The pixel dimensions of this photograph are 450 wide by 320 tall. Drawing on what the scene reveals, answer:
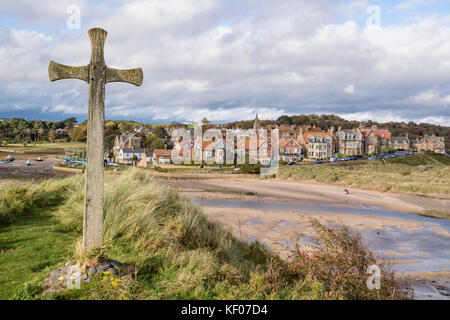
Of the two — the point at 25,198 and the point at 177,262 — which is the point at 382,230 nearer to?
the point at 177,262

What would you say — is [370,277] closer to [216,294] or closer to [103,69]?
[216,294]

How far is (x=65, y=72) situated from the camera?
17.5 ft

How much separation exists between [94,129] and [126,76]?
1225 millimetres

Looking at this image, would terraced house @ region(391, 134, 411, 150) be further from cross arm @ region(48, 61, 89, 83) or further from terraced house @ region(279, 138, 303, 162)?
cross arm @ region(48, 61, 89, 83)

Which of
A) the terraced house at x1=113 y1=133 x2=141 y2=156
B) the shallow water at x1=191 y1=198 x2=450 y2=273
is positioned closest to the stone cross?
the shallow water at x1=191 y1=198 x2=450 y2=273

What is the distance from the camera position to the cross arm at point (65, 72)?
5250mm

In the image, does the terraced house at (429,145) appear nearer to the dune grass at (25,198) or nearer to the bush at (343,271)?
the bush at (343,271)

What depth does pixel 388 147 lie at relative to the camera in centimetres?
9481

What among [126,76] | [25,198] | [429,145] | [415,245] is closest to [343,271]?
[126,76]

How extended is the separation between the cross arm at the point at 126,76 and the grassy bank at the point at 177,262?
3.02m

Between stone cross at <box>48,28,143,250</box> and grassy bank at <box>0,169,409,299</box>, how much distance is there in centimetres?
47

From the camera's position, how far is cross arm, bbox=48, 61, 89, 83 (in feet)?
17.2

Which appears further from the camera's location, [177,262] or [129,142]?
[129,142]
